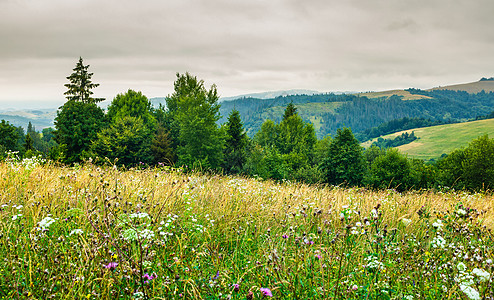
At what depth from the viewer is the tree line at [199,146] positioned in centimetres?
4056

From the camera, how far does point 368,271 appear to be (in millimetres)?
3154

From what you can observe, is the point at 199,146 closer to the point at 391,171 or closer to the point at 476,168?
the point at 391,171

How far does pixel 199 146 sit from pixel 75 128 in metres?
18.3

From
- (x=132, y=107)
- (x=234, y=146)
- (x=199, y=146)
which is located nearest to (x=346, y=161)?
(x=234, y=146)

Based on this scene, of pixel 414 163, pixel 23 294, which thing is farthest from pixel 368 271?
pixel 414 163

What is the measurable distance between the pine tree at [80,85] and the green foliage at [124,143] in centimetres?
1316

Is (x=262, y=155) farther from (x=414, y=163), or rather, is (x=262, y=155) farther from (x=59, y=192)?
(x=59, y=192)

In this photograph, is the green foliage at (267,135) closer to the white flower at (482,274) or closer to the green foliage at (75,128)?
the green foliage at (75,128)

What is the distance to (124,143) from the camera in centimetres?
4022

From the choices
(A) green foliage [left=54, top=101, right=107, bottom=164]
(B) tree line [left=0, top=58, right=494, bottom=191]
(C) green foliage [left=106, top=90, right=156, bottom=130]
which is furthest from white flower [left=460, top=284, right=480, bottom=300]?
(C) green foliage [left=106, top=90, right=156, bottom=130]

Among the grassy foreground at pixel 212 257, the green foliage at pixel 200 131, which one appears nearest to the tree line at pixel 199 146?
the green foliage at pixel 200 131

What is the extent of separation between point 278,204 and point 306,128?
6902 centimetres

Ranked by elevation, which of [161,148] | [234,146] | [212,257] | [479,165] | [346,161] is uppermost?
[212,257]

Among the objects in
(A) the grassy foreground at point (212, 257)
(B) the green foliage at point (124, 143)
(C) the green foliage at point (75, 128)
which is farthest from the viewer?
(C) the green foliage at point (75, 128)
